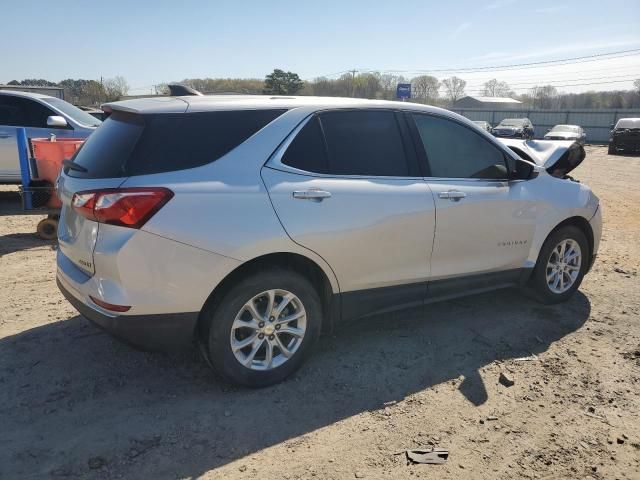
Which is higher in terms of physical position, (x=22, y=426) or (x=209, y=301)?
(x=209, y=301)

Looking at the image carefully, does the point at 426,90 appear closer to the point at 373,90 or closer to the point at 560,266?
the point at 373,90

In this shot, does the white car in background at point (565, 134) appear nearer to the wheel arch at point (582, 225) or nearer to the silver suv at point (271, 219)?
the wheel arch at point (582, 225)

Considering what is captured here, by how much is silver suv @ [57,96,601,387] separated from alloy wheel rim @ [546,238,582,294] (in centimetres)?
75

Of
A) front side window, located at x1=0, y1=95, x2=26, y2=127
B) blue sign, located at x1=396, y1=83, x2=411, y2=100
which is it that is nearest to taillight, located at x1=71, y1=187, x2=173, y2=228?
front side window, located at x1=0, y1=95, x2=26, y2=127

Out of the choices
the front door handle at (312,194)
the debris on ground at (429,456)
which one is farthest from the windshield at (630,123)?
the debris on ground at (429,456)

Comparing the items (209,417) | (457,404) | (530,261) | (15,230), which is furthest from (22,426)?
(15,230)

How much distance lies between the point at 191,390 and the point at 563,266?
360 centimetres

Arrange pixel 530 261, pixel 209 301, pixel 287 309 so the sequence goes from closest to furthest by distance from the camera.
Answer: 1. pixel 209 301
2. pixel 287 309
3. pixel 530 261

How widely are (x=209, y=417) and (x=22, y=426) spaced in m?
1.04

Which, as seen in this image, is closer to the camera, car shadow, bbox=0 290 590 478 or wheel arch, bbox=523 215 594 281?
car shadow, bbox=0 290 590 478

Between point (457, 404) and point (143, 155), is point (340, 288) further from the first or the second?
point (143, 155)

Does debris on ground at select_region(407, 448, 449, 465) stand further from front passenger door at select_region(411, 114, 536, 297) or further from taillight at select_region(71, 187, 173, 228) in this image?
taillight at select_region(71, 187, 173, 228)

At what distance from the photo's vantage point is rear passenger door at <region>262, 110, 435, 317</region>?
3.27 meters

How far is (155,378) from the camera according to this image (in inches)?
136
